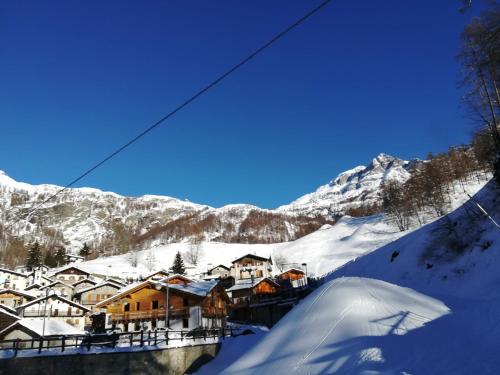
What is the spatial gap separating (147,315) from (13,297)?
120 ft

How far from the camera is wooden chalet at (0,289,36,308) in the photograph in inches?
2867

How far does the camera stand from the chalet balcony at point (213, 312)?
5393cm

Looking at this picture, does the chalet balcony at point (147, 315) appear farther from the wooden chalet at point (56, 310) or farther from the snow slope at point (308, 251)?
the snow slope at point (308, 251)

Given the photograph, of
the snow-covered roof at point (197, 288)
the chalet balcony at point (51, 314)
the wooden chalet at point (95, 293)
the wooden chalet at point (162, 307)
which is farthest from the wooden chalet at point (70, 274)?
the snow-covered roof at point (197, 288)

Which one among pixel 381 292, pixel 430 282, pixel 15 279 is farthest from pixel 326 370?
pixel 15 279

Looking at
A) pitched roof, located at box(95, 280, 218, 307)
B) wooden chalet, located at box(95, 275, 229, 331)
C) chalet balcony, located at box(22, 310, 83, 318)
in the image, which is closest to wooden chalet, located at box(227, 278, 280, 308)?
wooden chalet, located at box(95, 275, 229, 331)

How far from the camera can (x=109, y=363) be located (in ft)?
97.3

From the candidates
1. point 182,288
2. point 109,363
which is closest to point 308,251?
point 182,288

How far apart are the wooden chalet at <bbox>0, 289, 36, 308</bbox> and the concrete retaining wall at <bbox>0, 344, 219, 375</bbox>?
5185cm

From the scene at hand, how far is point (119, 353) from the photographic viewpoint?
30.0 metres

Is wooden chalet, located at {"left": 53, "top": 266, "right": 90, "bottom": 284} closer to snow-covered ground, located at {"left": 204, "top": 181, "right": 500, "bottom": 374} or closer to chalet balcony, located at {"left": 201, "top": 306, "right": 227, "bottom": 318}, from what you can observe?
chalet balcony, located at {"left": 201, "top": 306, "right": 227, "bottom": 318}

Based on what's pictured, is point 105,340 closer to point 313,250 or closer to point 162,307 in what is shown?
point 162,307

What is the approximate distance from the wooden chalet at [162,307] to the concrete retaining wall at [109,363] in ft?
63.2

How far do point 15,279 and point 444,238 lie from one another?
4021 inches
